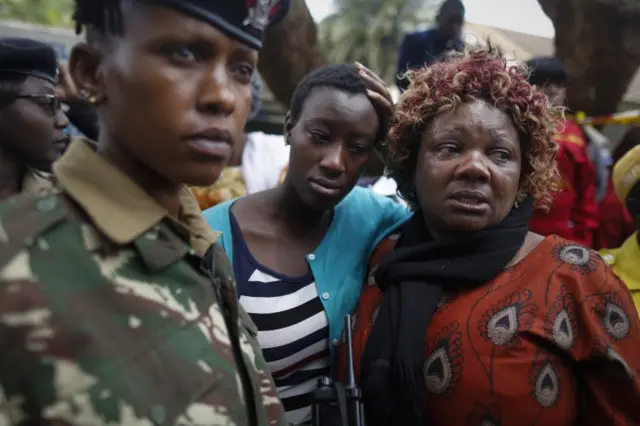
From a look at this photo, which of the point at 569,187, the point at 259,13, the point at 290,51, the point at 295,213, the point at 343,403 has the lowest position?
the point at 290,51

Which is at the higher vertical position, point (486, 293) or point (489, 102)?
point (489, 102)

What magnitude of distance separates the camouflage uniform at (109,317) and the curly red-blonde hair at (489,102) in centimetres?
109

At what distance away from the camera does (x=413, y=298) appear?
1857mm

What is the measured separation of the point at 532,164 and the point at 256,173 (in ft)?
6.58

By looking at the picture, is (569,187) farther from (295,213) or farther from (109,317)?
(109,317)

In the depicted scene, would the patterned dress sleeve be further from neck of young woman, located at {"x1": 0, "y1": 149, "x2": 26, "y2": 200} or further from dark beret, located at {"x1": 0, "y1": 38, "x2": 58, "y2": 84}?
dark beret, located at {"x1": 0, "y1": 38, "x2": 58, "y2": 84}

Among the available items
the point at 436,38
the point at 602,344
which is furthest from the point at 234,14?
the point at 436,38

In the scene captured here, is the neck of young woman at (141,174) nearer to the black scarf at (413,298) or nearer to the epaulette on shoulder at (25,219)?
the epaulette on shoulder at (25,219)

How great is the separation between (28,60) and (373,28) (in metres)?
16.1

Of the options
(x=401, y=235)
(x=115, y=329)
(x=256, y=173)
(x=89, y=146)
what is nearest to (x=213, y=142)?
(x=89, y=146)

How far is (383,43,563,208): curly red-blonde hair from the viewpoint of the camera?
197cm

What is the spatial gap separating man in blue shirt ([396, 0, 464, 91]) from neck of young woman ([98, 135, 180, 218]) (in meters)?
3.37

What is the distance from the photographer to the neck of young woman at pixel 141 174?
1.17m

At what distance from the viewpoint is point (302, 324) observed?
79.4 inches
